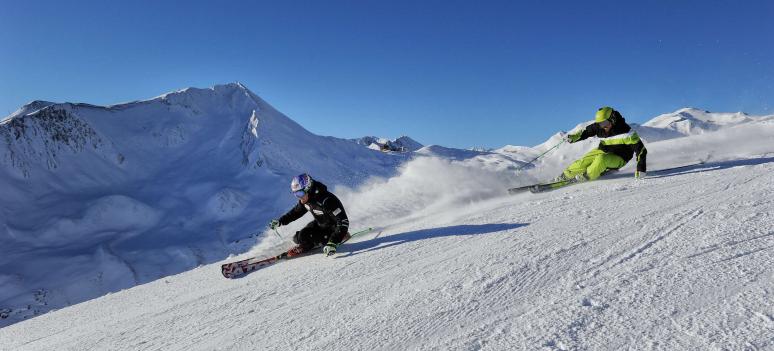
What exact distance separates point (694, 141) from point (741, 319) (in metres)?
11.0

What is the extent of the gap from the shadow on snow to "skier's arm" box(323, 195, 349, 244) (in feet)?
0.93

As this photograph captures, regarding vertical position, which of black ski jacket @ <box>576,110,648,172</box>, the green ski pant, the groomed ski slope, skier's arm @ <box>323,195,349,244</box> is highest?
black ski jacket @ <box>576,110,648,172</box>

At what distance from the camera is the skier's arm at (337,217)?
6340 millimetres

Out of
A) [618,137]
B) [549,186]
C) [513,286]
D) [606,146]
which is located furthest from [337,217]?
[618,137]

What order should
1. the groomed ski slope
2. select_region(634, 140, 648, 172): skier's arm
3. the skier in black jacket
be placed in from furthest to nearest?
select_region(634, 140, 648, 172): skier's arm < the skier in black jacket < the groomed ski slope

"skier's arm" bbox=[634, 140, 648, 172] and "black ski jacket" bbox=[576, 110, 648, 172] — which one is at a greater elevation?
"black ski jacket" bbox=[576, 110, 648, 172]

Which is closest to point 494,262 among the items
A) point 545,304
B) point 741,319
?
point 545,304

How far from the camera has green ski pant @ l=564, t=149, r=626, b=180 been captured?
8.69 metres

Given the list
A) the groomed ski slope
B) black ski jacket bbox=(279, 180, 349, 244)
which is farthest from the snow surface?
black ski jacket bbox=(279, 180, 349, 244)

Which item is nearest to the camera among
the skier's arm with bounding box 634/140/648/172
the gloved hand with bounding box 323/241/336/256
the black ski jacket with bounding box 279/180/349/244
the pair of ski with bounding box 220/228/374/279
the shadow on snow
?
the shadow on snow

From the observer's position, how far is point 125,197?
2648 cm

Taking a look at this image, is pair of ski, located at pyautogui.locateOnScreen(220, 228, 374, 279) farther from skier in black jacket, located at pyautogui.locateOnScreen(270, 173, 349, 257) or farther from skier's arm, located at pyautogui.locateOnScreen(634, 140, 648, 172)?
skier's arm, located at pyautogui.locateOnScreen(634, 140, 648, 172)

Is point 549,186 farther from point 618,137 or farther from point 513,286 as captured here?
point 513,286

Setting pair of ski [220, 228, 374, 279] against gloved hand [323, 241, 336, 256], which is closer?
gloved hand [323, 241, 336, 256]
